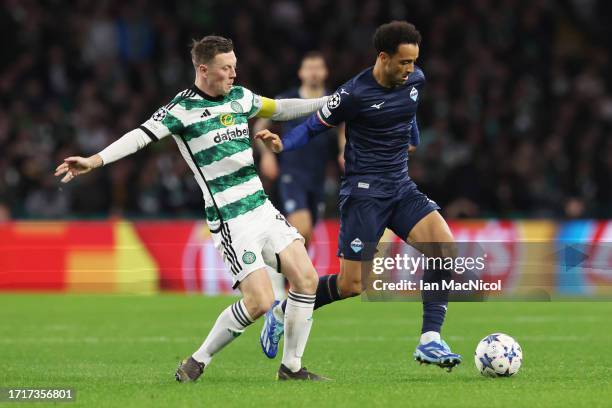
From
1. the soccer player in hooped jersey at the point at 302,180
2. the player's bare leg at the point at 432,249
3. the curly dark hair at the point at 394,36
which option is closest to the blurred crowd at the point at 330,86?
the soccer player in hooped jersey at the point at 302,180

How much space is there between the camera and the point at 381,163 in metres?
8.42

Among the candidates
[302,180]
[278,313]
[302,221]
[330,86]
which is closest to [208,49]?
[278,313]

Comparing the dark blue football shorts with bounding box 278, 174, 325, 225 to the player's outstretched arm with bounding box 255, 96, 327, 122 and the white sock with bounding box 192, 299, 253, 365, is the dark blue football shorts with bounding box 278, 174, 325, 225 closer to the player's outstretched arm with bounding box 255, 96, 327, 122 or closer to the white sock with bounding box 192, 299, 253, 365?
the player's outstretched arm with bounding box 255, 96, 327, 122

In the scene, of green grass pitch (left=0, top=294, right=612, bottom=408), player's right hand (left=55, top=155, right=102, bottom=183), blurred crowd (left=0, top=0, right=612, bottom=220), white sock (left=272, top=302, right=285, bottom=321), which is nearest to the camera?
green grass pitch (left=0, top=294, right=612, bottom=408)

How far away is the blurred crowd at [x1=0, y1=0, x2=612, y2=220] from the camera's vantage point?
17.8 m

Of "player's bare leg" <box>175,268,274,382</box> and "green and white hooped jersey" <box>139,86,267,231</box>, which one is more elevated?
"green and white hooped jersey" <box>139,86,267,231</box>

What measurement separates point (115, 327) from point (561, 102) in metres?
10.3

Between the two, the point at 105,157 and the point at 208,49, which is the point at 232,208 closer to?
the point at 105,157

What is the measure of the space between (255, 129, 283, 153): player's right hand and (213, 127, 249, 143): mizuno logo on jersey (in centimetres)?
13

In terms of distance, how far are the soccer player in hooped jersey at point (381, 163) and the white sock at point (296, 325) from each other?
0.80 m

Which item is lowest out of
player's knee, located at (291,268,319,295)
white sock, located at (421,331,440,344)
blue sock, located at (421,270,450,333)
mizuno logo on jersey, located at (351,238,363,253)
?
white sock, located at (421,331,440,344)

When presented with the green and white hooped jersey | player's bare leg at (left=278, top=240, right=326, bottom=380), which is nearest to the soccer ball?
player's bare leg at (left=278, top=240, right=326, bottom=380)

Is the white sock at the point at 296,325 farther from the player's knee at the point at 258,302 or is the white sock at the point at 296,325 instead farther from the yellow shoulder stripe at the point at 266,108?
the yellow shoulder stripe at the point at 266,108

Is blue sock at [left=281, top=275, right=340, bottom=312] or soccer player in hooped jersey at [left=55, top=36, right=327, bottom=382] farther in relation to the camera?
blue sock at [left=281, top=275, right=340, bottom=312]
